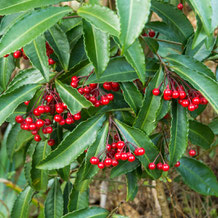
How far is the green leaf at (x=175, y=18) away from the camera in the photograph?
44.2 inches

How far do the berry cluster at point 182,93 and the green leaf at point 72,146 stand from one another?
28 cm

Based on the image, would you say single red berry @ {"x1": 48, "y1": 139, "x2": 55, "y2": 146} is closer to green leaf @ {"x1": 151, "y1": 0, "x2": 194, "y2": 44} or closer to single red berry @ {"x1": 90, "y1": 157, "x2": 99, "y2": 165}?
single red berry @ {"x1": 90, "y1": 157, "x2": 99, "y2": 165}

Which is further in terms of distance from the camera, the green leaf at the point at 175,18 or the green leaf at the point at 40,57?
the green leaf at the point at 175,18

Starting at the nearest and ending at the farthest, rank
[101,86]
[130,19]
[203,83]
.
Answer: [130,19] < [203,83] < [101,86]

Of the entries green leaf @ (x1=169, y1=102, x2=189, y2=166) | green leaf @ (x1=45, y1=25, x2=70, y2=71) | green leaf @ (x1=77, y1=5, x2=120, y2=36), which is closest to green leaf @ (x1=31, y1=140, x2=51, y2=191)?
green leaf @ (x1=45, y1=25, x2=70, y2=71)

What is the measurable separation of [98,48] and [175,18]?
0.41 meters

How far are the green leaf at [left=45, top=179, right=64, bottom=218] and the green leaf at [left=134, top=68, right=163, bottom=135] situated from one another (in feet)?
2.20

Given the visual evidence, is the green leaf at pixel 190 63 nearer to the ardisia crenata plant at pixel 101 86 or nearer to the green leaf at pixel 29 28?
the ardisia crenata plant at pixel 101 86

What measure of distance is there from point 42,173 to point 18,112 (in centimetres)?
30

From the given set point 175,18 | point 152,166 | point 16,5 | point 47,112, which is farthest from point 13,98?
point 175,18

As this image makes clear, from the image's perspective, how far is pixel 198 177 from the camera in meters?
1.38

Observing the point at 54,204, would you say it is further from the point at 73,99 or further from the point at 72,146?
the point at 73,99

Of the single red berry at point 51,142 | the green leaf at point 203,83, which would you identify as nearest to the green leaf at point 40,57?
the single red berry at point 51,142

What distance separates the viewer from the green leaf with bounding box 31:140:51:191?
4.25ft
